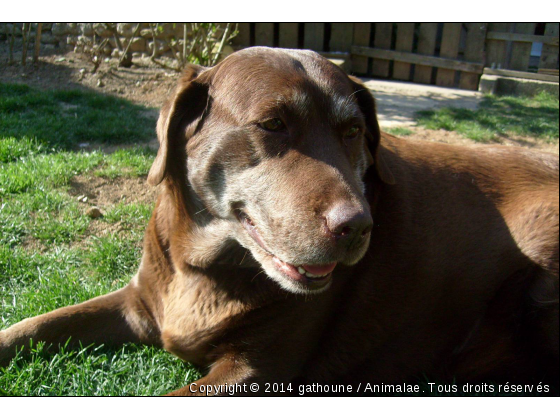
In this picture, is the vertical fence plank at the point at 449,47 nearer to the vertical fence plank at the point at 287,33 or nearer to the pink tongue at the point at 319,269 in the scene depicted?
the vertical fence plank at the point at 287,33

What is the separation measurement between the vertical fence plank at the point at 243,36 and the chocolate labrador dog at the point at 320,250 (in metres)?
6.96

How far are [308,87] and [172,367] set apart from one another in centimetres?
167

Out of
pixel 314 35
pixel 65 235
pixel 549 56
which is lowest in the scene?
pixel 65 235

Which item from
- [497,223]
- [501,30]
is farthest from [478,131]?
[497,223]

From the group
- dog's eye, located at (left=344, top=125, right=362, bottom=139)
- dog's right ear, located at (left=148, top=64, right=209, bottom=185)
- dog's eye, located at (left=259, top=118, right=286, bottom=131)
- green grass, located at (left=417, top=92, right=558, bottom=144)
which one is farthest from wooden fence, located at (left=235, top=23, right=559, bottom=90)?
dog's eye, located at (left=259, top=118, right=286, bottom=131)

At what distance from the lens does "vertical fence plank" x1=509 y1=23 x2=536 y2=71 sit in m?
9.96

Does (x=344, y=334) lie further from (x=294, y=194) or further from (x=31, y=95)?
(x=31, y=95)

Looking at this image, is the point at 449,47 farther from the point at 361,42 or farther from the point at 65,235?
the point at 65,235

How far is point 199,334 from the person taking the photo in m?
2.64

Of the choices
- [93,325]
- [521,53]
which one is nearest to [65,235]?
[93,325]

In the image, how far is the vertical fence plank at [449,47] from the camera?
10.4 meters

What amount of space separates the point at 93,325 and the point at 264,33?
7.81 metres

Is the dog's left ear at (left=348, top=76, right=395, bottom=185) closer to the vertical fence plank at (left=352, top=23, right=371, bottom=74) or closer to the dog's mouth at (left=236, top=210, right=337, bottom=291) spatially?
the dog's mouth at (left=236, top=210, right=337, bottom=291)

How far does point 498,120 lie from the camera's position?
799 centimetres
